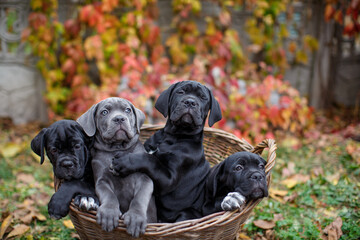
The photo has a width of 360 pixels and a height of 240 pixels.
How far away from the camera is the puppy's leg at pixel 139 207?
7.47 ft

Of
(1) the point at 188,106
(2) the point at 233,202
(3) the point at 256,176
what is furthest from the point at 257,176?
(1) the point at 188,106

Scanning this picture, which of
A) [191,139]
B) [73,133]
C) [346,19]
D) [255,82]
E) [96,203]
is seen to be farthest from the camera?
[346,19]

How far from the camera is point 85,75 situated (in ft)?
21.4

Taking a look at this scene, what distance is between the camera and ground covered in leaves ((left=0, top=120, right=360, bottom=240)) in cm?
349

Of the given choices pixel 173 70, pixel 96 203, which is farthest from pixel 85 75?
pixel 96 203

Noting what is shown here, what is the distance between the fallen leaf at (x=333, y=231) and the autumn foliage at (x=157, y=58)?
96.6 inches

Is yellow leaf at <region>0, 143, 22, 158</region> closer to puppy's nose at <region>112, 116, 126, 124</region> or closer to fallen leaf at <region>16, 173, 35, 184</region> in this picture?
fallen leaf at <region>16, 173, 35, 184</region>

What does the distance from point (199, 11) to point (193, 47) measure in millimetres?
748

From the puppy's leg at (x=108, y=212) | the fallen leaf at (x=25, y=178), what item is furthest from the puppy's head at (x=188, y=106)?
the fallen leaf at (x=25, y=178)

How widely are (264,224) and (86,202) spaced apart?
1.96 m

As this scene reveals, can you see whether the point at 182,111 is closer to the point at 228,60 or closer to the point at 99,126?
the point at 99,126

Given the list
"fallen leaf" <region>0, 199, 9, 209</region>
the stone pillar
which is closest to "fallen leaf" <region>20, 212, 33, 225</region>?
"fallen leaf" <region>0, 199, 9, 209</region>

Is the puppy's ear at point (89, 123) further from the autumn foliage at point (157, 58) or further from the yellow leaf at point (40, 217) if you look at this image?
the autumn foliage at point (157, 58)

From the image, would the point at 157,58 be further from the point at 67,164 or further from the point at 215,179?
the point at 67,164
